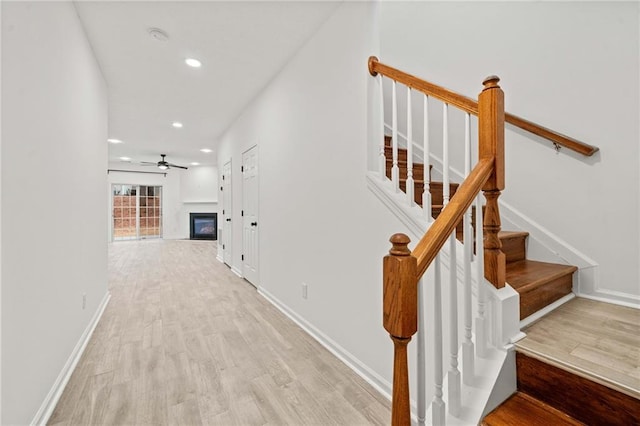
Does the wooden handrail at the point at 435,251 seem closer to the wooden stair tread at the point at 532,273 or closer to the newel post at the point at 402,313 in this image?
the newel post at the point at 402,313

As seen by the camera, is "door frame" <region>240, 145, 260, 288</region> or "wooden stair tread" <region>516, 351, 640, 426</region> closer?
"wooden stair tread" <region>516, 351, 640, 426</region>

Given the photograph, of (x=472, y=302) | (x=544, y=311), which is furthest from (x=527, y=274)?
(x=472, y=302)

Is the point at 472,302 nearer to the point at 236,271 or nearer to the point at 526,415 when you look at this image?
the point at 526,415

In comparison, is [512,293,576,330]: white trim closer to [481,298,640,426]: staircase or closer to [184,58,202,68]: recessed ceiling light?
[481,298,640,426]: staircase

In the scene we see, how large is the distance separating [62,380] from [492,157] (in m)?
2.77

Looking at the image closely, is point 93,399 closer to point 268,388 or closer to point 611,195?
point 268,388

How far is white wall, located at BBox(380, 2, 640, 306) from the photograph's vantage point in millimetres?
1658

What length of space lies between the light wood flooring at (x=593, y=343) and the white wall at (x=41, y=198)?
7.36 ft

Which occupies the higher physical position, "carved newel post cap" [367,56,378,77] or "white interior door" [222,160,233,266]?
"carved newel post cap" [367,56,378,77]

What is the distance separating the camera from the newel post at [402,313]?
2.68 ft

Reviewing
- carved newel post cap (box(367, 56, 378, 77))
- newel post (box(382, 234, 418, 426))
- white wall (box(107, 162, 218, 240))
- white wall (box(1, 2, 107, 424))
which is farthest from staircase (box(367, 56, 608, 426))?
white wall (box(107, 162, 218, 240))

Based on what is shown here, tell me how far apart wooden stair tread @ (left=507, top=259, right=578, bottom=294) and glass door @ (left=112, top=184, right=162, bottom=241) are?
10.9m

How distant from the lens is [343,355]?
2.12 metres

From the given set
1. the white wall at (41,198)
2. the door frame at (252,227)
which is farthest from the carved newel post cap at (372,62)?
the door frame at (252,227)
